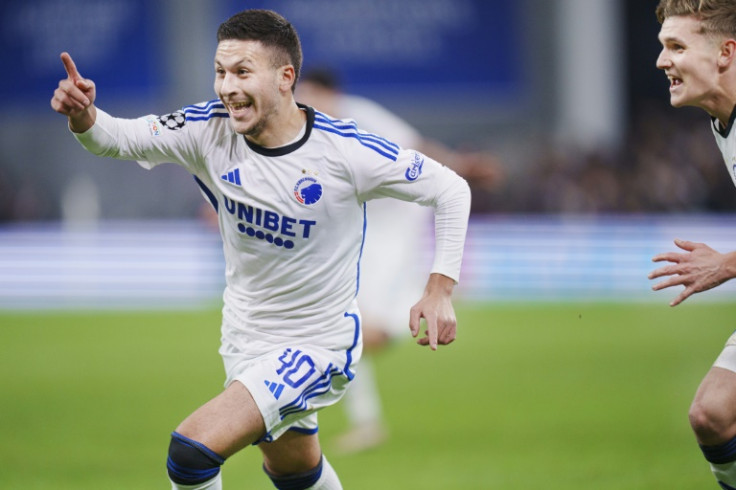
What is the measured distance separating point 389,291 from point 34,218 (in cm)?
1840

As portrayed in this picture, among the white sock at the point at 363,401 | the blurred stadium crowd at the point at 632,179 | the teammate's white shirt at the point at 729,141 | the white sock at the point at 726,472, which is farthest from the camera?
the blurred stadium crowd at the point at 632,179

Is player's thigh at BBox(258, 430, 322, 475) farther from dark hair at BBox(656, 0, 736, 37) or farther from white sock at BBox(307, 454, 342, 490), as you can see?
dark hair at BBox(656, 0, 736, 37)

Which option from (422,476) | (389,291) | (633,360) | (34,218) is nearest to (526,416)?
(389,291)

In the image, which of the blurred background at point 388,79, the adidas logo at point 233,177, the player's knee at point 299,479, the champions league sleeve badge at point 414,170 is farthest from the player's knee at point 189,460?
the blurred background at point 388,79

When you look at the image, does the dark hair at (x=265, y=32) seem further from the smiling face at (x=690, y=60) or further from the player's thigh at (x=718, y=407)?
the player's thigh at (x=718, y=407)

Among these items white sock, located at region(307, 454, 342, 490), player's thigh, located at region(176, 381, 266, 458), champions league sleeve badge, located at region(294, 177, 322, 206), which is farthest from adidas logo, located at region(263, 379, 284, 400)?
champions league sleeve badge, located at region(294, 177, 322, 206)

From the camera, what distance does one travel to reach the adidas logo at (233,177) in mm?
5262

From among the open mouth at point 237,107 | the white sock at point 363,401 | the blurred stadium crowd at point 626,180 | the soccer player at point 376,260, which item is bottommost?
the blurred stadium crowd at point 626,180

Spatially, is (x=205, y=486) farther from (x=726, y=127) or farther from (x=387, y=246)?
(x=387, y=246)

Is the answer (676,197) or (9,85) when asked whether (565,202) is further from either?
(9,85)

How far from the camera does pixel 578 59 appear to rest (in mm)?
27656

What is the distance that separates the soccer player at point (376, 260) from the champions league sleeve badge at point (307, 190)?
10.4 ft

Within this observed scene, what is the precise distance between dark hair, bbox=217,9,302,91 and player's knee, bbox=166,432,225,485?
5.73 ft

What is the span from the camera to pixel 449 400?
10875 mm
